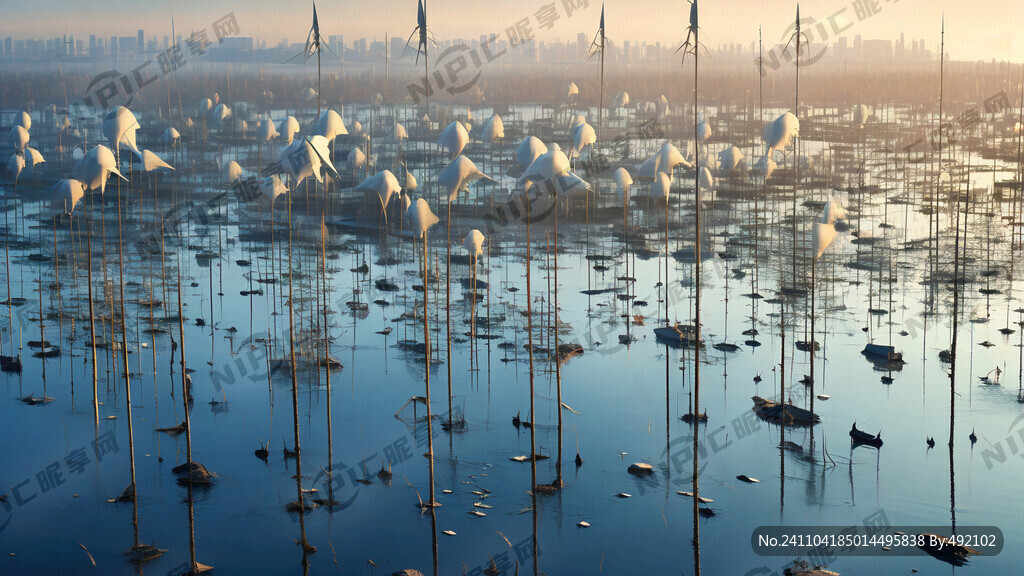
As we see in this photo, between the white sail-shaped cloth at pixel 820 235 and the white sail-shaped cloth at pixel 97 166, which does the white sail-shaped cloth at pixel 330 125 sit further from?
the white sail-shaped cloth at pixel 820 235

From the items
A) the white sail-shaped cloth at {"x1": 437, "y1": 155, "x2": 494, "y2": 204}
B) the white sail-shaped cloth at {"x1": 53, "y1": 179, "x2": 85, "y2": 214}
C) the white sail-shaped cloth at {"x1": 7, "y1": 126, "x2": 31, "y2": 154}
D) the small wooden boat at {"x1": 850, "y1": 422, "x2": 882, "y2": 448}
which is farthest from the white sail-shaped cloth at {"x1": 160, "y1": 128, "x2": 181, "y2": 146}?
the small wooden boat at {"x1": 850, "y1": 422, "x2": 882, "y2": 448}

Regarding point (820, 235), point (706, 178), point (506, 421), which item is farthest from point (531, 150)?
point (706, 178)

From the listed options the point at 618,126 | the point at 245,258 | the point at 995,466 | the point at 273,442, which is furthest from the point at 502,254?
the point at 618,126


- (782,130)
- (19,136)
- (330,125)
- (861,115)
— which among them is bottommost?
(782,130)

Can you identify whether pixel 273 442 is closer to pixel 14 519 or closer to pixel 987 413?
pixel 14 519

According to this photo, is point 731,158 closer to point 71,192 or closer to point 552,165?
point 552,165

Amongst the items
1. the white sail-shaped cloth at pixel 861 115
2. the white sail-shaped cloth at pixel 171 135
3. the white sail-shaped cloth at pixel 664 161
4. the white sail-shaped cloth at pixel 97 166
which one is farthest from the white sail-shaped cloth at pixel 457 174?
the white sail-shaped cloth at pixel 861 115

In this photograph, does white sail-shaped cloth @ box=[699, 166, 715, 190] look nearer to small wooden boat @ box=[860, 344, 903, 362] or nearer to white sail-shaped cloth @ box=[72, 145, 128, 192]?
small wooden boat @ box=[860, 344, 903, 362]

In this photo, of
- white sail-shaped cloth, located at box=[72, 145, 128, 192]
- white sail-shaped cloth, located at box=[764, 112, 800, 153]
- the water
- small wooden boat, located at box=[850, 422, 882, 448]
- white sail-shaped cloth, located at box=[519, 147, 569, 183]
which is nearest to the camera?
the water
